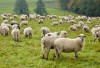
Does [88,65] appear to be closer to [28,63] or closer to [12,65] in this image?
[28,63]

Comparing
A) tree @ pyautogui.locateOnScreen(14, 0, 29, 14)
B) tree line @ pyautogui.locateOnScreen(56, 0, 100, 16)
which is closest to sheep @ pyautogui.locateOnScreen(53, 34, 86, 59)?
tree line @ pyautogui.locateOnScreen(56, 0, 100, 16)

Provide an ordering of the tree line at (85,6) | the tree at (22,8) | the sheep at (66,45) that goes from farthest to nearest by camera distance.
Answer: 1. the tree at (22,8)
2. the tree line at (85,6)
3. the sheep at (66,45)

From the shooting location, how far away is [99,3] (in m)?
72.4

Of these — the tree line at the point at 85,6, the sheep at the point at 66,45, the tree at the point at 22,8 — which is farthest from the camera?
the tree at the point at 22,8

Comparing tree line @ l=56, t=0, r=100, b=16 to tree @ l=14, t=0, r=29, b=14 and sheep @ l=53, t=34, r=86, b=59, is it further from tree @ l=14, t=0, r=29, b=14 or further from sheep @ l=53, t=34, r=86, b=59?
sheep @ l=53, t=34, r=86, b=59

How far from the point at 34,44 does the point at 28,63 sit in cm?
637

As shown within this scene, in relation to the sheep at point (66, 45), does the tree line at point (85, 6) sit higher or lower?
lower

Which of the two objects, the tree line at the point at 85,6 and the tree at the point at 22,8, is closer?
the tree line at the point at 85,6

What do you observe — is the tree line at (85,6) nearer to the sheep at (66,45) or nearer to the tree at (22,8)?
the tree at (22,8)

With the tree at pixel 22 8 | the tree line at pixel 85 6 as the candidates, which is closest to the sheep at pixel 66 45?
the tree line at pixel 85 6

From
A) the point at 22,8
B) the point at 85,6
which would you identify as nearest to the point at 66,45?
the point at 85,6

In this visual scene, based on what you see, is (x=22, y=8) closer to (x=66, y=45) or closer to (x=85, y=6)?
(x=85, y=6)

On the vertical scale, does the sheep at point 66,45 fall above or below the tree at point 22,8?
above

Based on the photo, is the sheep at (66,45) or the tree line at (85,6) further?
the tree line at (85,6)
